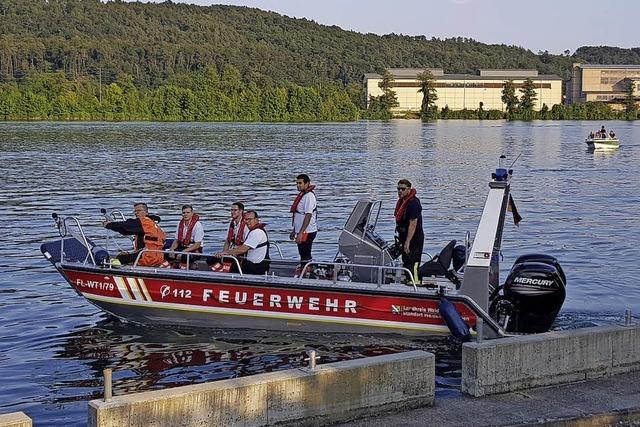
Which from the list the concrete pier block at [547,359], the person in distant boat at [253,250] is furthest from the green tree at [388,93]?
the concrete pier block at [547,359]

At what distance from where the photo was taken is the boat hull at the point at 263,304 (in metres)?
13.3

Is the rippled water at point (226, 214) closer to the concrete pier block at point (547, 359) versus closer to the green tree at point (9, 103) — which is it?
the concrete pier block at point (547, 359)

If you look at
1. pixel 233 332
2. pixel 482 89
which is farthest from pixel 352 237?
pixel 482 89

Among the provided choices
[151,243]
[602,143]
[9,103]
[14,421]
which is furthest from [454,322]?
[9,103]

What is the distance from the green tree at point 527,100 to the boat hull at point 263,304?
177 meters

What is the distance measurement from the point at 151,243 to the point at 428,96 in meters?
179

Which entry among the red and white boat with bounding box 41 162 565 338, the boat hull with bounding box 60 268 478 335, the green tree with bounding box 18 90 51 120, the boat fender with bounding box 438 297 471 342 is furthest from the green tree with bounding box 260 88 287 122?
the boat fender with bounding box 438 297 471 342

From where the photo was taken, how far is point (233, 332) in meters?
14.3

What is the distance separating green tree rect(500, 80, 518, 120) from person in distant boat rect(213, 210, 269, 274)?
177509mm

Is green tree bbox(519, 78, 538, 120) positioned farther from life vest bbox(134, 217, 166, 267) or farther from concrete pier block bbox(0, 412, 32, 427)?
concrete pier block bbox(0, 412, 32, 427)

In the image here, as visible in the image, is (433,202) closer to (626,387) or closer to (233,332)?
(233,332)

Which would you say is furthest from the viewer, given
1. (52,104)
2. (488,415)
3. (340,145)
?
(52,104)

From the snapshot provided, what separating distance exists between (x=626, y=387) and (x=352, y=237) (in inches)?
226

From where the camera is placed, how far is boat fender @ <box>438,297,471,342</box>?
490 inches
